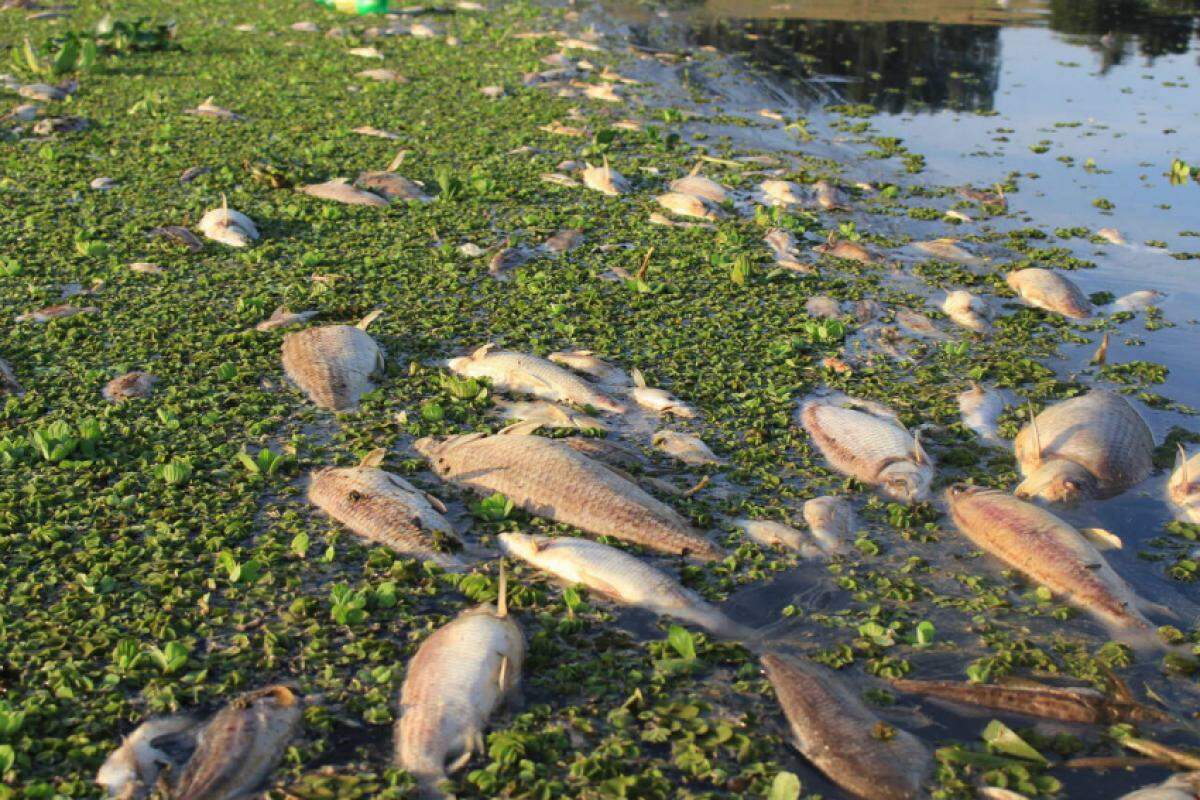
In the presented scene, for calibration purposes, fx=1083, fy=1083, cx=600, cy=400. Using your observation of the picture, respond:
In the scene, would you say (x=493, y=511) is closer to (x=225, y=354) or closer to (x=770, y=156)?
(x=225, y=354)

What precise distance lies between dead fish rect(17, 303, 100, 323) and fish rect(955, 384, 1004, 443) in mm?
5597

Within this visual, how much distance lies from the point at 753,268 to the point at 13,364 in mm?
5048

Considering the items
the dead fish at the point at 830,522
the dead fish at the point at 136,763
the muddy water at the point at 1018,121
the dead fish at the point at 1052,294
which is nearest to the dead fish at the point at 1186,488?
the muddy water at the point at 1018,121

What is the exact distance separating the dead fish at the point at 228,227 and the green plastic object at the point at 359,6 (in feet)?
40.1

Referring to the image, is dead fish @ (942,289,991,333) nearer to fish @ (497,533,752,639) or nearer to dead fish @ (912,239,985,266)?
dead fish @ (912,239,985,266)

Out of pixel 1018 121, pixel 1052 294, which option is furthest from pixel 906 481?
pixel 1018 121

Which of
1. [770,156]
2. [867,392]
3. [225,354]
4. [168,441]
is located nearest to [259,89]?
[770,156]

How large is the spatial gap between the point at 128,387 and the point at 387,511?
222 cm

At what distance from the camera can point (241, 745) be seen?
3.58 meters

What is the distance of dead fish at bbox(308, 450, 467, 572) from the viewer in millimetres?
4746

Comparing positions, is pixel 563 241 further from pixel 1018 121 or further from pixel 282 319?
pixel 1018 121

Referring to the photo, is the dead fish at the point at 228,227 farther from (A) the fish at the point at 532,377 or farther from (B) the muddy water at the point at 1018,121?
(B) the muddy water at the point at 1018,121

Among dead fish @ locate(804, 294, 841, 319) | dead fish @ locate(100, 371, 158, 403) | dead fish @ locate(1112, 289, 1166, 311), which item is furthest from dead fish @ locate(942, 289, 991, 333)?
dead fish @ locate(100, 371, 158, 403)

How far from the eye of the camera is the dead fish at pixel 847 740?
3504 mm
